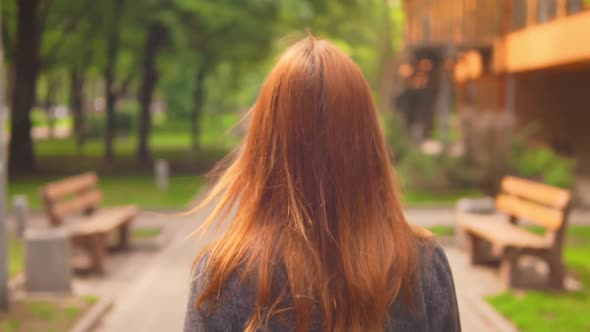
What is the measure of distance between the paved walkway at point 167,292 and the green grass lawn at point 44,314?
10.7 inches

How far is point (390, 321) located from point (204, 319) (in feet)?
1.45

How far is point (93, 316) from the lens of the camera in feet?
22.5

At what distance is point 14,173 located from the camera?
21.9m

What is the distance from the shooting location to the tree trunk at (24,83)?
68.5 ft

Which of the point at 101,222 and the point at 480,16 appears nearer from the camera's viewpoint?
the point at 101,222

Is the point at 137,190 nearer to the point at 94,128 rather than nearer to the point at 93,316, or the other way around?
the point at 93,316

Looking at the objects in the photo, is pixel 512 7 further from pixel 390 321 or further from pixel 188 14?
pixel 390 321

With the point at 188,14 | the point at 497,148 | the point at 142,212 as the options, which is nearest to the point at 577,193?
the point at 497,148

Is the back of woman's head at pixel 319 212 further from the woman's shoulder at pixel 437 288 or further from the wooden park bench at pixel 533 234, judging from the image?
the wooden park bench at pixel 533 234

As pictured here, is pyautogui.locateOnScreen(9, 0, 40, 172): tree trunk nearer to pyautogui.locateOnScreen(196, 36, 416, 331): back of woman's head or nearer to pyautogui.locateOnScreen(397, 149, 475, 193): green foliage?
pyautogui.locateOnScreen(397, 149, 475, 193): green foliage

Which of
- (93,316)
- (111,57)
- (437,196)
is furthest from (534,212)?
(111,57)

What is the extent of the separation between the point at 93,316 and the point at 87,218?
11.6 feet

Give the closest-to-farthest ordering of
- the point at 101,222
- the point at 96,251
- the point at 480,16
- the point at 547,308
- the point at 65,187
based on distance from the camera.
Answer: the point at 547,308
the point at 96,251
the point at 101,222
the point at 65,187
the point at 480,16

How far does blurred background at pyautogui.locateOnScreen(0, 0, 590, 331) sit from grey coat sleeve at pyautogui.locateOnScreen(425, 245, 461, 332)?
24.8 feet
